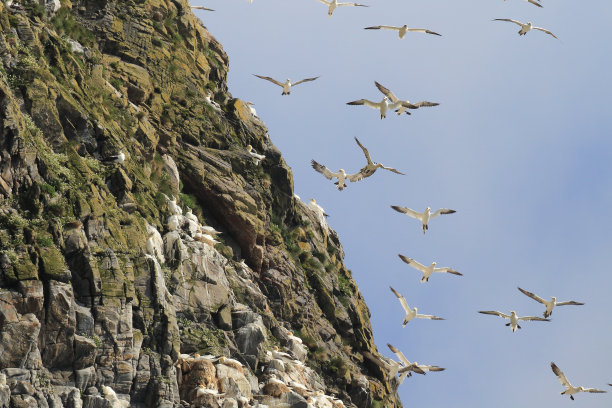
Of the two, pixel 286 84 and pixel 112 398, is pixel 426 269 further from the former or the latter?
pixel 112 398

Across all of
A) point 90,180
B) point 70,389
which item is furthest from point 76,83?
point 70,389

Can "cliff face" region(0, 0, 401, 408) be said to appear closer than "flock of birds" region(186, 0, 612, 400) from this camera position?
Yes

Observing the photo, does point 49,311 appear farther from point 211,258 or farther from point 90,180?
point 211,258

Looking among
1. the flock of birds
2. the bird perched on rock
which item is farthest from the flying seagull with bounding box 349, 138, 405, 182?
the bird perched on rock

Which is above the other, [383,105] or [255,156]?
[383,105]

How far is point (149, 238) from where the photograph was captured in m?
38.7

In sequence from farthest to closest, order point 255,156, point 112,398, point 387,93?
point 255,156 → point 387,93 → point 112,398

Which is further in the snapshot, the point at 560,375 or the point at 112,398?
the point at 560,375

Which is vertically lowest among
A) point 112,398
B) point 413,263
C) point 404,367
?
point 404,367

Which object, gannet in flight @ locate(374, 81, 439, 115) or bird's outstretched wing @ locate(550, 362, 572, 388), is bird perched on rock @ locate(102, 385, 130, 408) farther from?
bird's outstretched wing @ locate(550, 362, 572, 388)

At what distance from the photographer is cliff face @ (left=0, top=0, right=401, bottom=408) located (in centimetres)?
3156

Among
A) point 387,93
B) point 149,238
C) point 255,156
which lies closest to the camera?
point 149,238

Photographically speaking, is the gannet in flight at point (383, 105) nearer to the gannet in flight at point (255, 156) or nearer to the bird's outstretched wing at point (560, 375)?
the gannet in flight at point (255, 156)

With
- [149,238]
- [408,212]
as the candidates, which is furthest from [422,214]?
[149,238]
